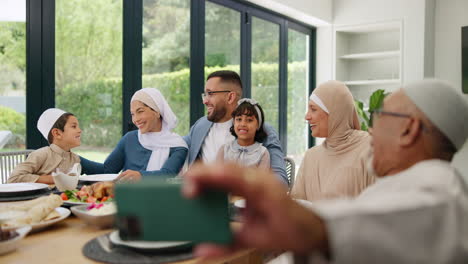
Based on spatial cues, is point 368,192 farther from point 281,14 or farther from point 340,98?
point 281,14

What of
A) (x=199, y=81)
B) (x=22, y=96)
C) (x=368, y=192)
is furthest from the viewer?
(x=199, y=81)

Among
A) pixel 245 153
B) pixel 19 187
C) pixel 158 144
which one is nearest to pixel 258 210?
pixel 19 187

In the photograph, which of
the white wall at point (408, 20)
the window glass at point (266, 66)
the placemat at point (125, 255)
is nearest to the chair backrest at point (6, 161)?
the placemat at point (125, 255)

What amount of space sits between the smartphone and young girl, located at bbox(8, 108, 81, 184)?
1.77 metres

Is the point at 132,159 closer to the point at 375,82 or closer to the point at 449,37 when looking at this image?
the point at 375,82

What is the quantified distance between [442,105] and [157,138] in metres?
2.05

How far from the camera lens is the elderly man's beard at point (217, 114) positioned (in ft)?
9.57

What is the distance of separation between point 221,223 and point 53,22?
3159 millimetres

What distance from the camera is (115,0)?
383 centimetres

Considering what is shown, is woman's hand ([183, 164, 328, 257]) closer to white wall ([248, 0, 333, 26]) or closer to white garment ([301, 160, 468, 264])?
white garment ([301, 160, 468, 264])

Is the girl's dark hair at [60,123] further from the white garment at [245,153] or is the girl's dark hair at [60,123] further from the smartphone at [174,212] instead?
the smartphone at [174,212]

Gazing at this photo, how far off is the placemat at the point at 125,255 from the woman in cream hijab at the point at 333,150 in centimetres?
110

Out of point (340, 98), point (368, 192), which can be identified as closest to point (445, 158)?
point (368, 192)

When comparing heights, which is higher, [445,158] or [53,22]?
[53,22]
